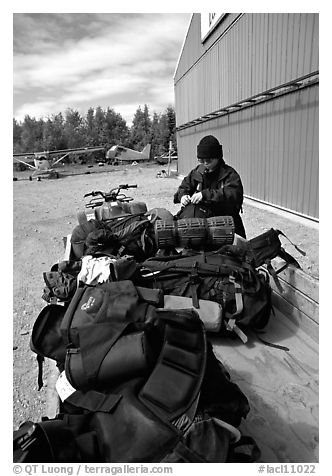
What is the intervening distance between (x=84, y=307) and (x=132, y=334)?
16.0 inches

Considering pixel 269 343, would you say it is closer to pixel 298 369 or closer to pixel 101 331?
pixel 298 369

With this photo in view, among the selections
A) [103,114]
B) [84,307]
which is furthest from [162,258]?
[103,114]

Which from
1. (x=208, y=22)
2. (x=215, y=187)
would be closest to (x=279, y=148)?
(x=215, y=187)

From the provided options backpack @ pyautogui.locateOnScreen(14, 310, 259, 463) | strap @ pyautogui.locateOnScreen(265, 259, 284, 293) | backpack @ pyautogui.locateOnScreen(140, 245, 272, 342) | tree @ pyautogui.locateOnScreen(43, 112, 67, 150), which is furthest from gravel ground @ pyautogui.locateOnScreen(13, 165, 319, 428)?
tree @ pyautogui.locateOnScreen(43, 112, 67, 150)

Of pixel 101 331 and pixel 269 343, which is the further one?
pixel 269 343

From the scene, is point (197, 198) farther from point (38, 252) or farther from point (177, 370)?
point (38, 252)

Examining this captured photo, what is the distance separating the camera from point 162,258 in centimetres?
282

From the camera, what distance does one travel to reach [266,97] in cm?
863

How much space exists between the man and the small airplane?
102 ft

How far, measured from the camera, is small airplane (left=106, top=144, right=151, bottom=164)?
34.1 m

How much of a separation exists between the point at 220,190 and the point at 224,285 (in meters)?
1.56

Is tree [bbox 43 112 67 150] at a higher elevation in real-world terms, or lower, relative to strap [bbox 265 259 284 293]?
higher

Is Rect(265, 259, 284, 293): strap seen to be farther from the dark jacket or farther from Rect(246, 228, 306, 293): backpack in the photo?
the dark jacket

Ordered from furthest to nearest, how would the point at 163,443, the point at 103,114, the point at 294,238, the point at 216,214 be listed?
the point at 103,114 < the point at 294,238 < the point at 216,214 < the point at 163,443
